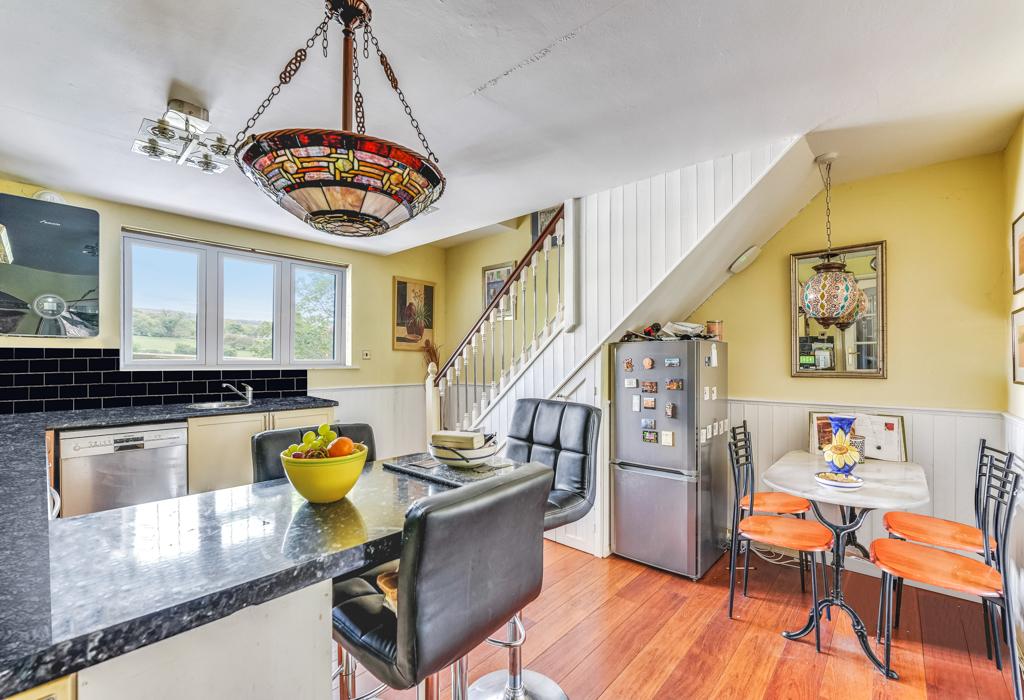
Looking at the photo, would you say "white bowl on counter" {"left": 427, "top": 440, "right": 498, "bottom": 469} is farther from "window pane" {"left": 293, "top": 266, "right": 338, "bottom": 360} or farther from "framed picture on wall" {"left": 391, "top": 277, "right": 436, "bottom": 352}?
"framed picture on wall" {"left": 391, "top": 277, "right": 436, "bottom": 352}

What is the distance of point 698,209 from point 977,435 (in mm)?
2051

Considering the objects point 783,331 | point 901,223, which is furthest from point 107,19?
point 901,223

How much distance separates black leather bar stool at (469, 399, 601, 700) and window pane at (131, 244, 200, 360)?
2.92 m

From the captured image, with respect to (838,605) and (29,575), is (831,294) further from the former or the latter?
(29,575)

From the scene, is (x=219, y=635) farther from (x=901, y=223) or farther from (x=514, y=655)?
(x=901, y=223)

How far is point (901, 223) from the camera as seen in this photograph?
301 cm

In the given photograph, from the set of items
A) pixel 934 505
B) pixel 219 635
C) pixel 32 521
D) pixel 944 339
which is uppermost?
pixel 944 339

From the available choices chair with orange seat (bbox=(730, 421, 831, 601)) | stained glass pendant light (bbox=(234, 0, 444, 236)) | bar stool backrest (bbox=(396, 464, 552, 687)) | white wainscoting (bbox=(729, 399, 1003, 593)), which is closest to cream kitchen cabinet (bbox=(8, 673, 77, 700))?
bar stool backrest (bbox=(396, 464, 552, 687))

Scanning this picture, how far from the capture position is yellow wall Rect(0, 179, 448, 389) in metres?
3.38

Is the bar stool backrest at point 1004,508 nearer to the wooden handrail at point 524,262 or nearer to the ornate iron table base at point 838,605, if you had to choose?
the ornate iron table base at point 838,605

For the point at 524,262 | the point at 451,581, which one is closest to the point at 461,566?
the point at 451,581

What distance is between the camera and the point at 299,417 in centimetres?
370

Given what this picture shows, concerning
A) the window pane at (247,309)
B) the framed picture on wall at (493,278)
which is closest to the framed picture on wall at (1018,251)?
the framed picture on wall at (493,278)

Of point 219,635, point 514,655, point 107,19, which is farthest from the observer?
point 514,655
